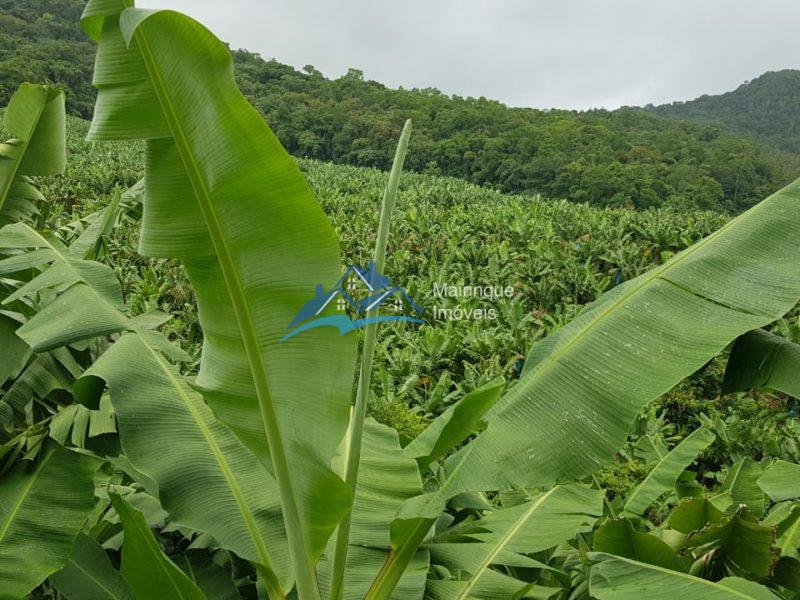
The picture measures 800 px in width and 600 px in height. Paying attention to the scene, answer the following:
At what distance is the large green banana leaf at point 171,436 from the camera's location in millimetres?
1473

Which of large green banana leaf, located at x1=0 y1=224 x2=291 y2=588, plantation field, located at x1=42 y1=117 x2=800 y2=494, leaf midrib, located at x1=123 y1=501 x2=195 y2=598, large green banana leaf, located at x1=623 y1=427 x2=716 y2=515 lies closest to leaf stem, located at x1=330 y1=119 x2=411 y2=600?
large green banana leaf, located at x1=0 y1=224 x2=291 y2=588

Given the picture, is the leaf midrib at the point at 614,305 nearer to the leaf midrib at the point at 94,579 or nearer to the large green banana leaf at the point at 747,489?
the large green banana leaf at the point at 747,489

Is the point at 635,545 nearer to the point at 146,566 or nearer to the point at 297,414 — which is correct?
the point at 297,414

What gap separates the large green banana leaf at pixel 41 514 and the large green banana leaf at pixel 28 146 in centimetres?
129

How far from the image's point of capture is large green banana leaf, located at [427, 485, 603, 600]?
5.02 feet

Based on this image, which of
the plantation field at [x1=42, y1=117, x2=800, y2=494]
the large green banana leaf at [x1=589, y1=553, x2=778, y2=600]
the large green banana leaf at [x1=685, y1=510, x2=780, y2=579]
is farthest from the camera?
the plantation field at [x1=42, y1=117, x2=800, y2=494]

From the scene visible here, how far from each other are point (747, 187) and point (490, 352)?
28115mm

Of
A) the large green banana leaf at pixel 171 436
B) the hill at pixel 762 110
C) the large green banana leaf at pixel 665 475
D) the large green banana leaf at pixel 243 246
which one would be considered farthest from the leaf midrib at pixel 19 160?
the hill at pixel 762 110

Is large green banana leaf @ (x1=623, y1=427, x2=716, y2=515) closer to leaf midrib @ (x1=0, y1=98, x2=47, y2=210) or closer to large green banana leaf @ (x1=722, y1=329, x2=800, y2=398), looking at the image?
large green banana leaf @ (x1=722, y1=329, x2=800, y2=398)

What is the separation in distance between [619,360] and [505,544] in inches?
23.4

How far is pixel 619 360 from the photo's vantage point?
4.75 feet

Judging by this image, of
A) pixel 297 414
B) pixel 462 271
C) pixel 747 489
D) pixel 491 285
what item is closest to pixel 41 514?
pixel 297 414

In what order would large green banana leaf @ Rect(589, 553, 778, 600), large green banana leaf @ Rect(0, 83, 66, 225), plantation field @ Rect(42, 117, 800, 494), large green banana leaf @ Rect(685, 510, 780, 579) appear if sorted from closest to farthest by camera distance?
large green banana leaf @ Rect(589, 553, 778, 600), large green banana leaf @ Rect(685, 510, 780, 579), large green banana leaf @ Rect(0, 83, 66, 225), plantation field @ Rect(42, 117, 800, 494)

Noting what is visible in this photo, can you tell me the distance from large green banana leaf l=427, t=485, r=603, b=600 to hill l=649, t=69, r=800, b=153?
222 ft
